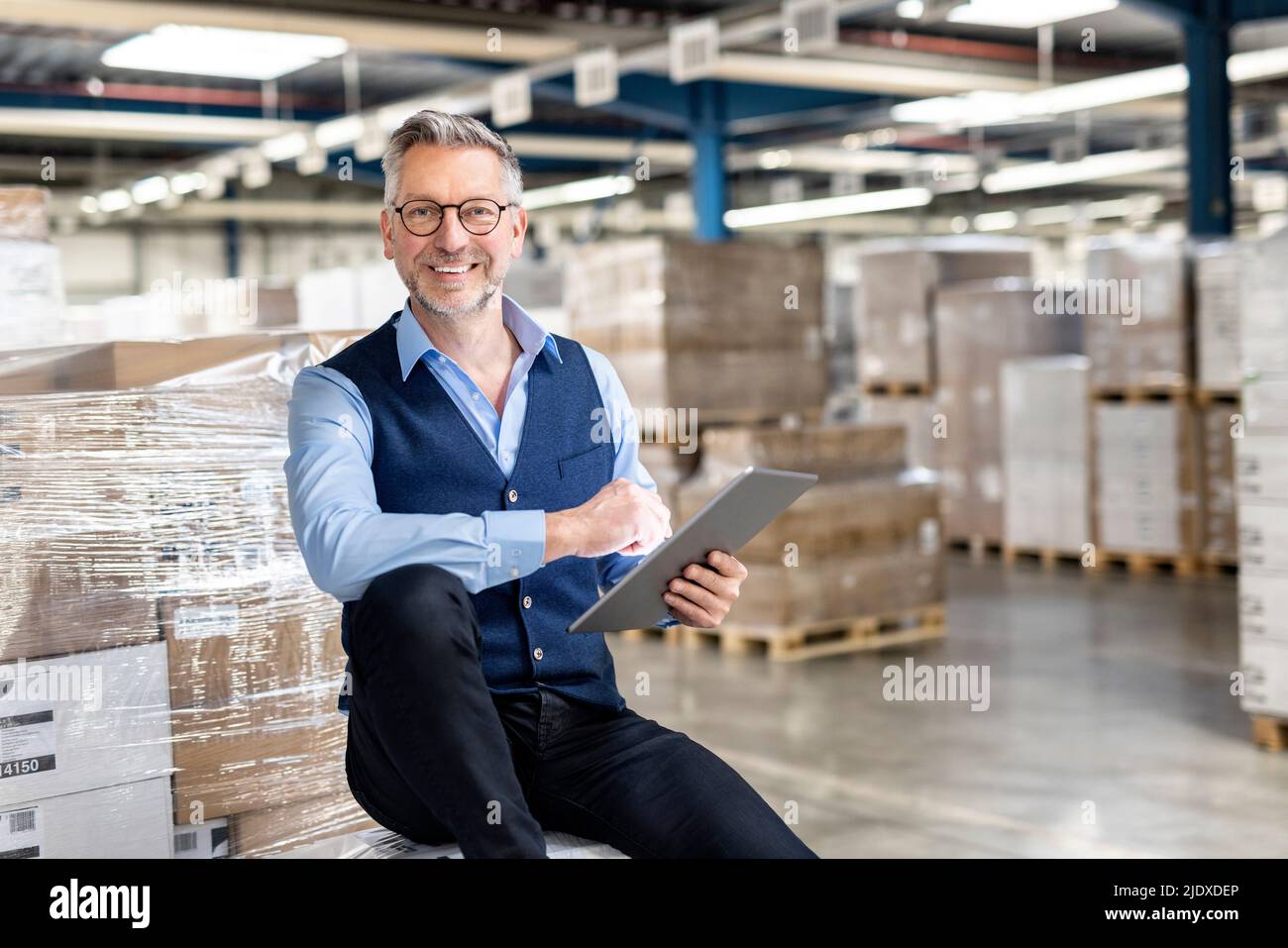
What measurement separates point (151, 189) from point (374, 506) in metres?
16.2

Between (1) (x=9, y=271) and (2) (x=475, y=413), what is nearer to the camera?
(2) (x=475, y=413)

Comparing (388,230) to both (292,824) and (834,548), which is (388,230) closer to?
(292,824)

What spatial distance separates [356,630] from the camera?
206 cm

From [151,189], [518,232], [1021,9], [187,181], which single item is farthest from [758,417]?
[151,189]

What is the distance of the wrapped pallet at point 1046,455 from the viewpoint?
9867 mm

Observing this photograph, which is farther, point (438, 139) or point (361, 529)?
point (438, 139)

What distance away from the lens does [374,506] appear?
7.11ft

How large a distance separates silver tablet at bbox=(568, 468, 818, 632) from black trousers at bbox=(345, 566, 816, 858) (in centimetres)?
20

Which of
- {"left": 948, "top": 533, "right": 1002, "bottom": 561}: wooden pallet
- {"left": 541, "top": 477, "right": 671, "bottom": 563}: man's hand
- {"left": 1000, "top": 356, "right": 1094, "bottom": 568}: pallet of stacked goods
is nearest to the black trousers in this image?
{"left": 541, "top": 477, "right": 671, "bottom": 563}: man's hand

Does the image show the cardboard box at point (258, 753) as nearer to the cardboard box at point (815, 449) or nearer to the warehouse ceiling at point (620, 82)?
the cardboard box at point (815, 449)

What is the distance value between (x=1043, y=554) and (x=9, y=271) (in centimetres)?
827

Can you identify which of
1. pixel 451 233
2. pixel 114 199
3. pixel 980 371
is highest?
pixel 114 199
